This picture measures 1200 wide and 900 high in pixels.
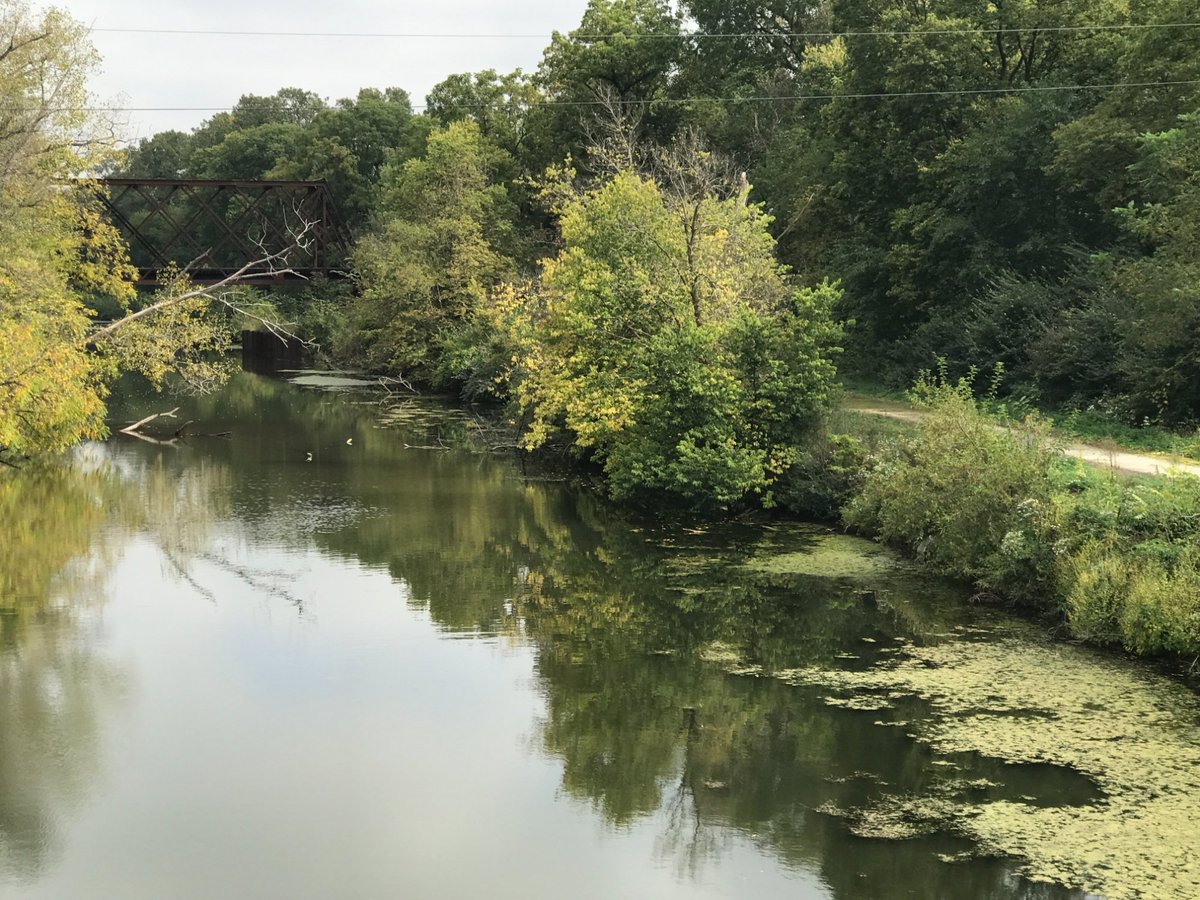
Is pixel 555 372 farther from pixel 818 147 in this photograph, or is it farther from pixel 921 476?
pixel 818 147

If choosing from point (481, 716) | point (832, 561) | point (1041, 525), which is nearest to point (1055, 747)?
point (1041, 525)

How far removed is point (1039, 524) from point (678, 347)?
8.80 m

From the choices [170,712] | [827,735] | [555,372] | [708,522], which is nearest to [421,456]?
[555,372]

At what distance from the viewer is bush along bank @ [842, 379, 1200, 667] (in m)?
13.9

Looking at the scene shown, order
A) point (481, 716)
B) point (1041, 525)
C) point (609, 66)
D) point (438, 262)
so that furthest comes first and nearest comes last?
point (609, 66) < point (438, 262) < point (1041, 525) < point (481, 716)

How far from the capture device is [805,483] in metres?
22.1

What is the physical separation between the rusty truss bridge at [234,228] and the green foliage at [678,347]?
54.2 feet

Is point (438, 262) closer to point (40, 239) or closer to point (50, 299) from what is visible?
point (40, 239)

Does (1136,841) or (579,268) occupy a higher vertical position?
(579,268)

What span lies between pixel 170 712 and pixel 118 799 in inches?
89.1

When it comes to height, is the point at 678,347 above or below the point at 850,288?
below

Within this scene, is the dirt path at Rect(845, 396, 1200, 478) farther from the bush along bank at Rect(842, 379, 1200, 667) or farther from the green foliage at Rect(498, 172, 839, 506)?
the green foliage at Rect(498, 172, 839, 506)

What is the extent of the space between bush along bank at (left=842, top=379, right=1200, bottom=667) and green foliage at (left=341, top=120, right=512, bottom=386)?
80.2ft

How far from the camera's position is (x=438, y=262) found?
47094 millimetres
